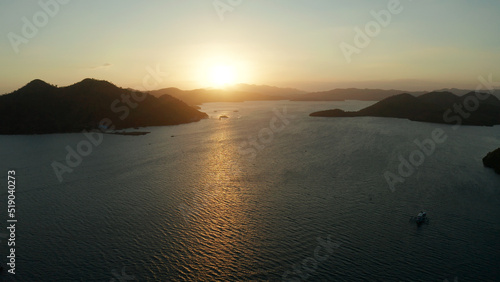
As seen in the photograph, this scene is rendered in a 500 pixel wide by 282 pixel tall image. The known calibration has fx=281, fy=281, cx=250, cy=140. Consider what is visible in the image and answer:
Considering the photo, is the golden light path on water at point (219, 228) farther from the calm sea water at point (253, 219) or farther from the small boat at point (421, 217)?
the small boat at point (421, 217)

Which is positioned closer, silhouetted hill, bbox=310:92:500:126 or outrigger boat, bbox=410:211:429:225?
outrigger boat, bbox=410:211:429:225

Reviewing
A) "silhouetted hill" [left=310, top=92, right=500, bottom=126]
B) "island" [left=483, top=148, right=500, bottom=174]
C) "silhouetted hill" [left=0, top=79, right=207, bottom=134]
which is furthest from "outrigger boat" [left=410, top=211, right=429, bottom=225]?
"silhouetted hill" [left=310, top=92, right=500, bottom=126]

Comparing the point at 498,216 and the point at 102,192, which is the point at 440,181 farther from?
the point at 102,192

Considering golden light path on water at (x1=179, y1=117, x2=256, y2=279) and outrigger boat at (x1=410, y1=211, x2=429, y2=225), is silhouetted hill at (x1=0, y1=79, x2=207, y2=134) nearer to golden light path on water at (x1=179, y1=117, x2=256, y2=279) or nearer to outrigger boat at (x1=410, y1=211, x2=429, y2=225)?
golden light path on water at (x1=179, y1=117, x2=256, y2=279)

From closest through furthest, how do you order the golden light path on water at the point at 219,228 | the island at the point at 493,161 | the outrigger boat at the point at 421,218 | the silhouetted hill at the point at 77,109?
the golden light path on water at the point at 219,228
the outrigger boat at the point at 421,218
the island at the point at 493,161
the silhouetted hill at the point at 77,109

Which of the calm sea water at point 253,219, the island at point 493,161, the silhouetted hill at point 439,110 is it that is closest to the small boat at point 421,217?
the calm sea water at point 253,219

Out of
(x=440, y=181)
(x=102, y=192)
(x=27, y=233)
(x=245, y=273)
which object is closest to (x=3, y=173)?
(x=102, y=192)

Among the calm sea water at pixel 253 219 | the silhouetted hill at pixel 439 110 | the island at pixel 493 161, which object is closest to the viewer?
the calm sea water at pixel 253 219

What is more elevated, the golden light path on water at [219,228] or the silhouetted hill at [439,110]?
the silhouetted hill at [439,110]
